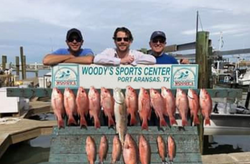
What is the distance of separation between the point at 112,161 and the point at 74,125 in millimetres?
706

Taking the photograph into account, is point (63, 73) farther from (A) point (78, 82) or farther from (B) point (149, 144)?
(B) point (149, 144)

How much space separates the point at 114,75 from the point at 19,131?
3.91m

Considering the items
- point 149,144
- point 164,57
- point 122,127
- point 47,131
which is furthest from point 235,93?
point 47,131

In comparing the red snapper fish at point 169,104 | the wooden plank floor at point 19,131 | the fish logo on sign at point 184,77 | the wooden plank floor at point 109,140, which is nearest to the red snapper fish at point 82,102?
the wooden plank floor at point 109,140

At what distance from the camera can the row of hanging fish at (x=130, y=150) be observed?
2953 millimetres

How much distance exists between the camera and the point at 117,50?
11.3 ft

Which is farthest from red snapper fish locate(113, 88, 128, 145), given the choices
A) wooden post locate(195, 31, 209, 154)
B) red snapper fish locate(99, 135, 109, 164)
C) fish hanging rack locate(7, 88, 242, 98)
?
wooden post locate(195, 31, 209, 154)

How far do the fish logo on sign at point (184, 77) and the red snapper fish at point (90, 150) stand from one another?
1307mm

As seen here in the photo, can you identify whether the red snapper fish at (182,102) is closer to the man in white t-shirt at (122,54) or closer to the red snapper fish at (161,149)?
the red snapper fish at (161,149)

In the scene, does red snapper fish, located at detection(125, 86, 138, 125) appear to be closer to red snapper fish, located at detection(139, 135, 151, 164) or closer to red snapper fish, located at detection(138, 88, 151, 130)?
red snapper fish, located at detection(138, 88, 151, 130)

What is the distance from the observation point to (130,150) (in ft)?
9.64

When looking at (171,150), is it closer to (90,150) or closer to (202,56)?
(90,150)

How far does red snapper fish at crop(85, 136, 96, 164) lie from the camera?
3.07 m

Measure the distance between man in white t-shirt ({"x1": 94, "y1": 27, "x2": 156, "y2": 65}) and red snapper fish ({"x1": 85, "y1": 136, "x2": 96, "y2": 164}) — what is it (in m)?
1.00
